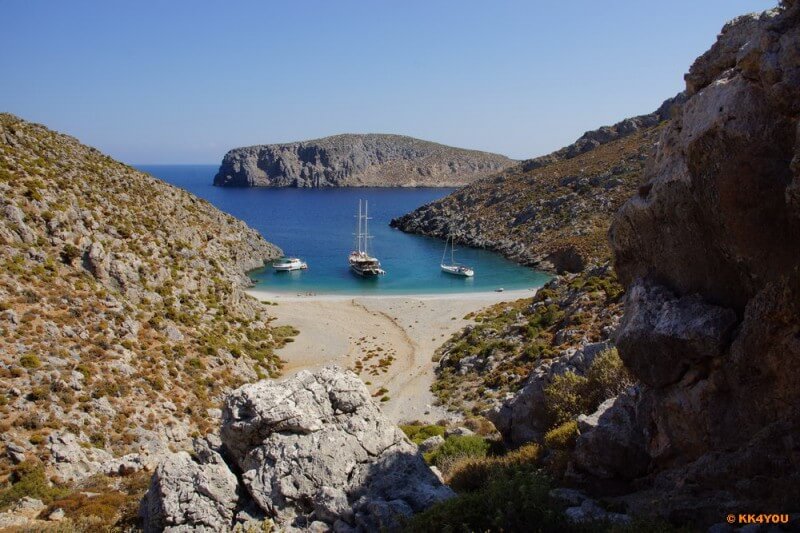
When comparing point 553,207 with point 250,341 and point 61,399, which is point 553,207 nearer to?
point 250,341

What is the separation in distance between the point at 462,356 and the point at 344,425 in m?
21.3

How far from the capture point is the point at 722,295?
935 cm

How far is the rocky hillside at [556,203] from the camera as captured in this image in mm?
74000

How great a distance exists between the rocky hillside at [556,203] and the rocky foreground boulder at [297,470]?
54.6 metres

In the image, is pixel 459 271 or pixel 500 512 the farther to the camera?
pixel 459 271

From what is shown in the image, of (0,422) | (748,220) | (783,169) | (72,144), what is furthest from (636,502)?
(72,144)

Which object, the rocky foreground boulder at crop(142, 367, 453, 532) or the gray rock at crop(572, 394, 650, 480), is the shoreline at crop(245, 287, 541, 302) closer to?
the gray rock at crop(572, 394, 650, 480)

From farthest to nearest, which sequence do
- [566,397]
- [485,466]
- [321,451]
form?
[566,397] → [485,466] → [321,451]

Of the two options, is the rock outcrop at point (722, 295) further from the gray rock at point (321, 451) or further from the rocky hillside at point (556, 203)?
the rocky hillside at point (556, 203)

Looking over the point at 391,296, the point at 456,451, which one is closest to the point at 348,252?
the point at 391,296

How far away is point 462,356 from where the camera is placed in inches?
1293

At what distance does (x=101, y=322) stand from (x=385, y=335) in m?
→ 20.7

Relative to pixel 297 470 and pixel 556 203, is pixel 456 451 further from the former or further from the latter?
pixel 556 203

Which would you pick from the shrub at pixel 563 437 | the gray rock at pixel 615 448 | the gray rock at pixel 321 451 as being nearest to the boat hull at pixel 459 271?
the shrub at pixel 563 437
